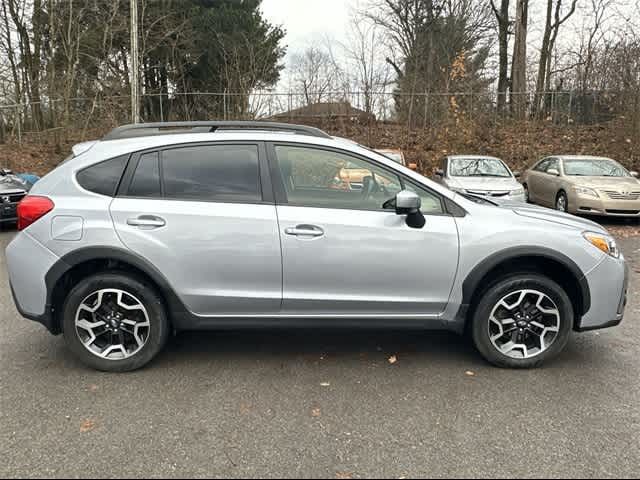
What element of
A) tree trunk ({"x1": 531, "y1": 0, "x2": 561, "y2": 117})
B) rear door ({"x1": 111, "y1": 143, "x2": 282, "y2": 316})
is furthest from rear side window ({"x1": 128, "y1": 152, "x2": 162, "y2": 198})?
tree trunk ({"x1": 531, "y1": 0, "x2": 561, "y2": 117})

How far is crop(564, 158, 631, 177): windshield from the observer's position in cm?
1145

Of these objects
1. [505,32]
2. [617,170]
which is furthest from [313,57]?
[617,170]

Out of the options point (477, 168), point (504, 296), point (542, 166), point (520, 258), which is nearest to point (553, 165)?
point (542, 166)

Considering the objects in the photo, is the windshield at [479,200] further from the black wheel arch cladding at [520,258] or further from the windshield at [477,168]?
the windshield at [477,168]

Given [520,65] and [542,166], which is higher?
[520,65]

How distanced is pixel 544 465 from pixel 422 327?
1.29 m

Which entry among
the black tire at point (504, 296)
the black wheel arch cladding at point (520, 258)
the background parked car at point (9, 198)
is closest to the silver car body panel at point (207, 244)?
the black wheel arch cladding at point (520, 258)

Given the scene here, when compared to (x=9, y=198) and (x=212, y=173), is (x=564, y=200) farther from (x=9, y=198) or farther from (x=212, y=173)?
(x=9, y=198)

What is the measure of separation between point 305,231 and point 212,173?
2.71 feet

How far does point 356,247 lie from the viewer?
3527mm

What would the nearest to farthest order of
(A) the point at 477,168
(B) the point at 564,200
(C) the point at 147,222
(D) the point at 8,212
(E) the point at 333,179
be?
(C) the point at 147,222
(E) the point at 333,179
(D) the point at 8,212
(B) the point at 564,200
(A) the point at 477,168

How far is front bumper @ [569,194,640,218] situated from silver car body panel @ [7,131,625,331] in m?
7.63

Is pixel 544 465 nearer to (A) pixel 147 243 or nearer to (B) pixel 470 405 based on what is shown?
(B) pixel 470 405

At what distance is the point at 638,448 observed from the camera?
2744mm
